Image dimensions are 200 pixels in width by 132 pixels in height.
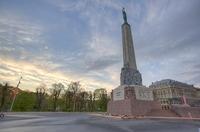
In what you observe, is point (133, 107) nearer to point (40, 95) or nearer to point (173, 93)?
point (40, 95)

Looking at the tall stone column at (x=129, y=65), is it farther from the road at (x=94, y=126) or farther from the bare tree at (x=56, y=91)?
the bare tree at (x=56, y=91)

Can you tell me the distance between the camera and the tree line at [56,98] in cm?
5328

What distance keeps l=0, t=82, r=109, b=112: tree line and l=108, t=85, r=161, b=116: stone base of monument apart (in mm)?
32365

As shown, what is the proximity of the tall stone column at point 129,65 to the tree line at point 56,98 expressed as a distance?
114 feet

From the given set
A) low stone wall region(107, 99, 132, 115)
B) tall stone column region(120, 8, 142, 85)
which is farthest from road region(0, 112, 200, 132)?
tall stone column region(120, 8, 142, 85)

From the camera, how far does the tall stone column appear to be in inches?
1327

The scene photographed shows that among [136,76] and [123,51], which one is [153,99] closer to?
[136,76]

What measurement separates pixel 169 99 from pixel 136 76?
2046 inches

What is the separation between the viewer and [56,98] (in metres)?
62.6

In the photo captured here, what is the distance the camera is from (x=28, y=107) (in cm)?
5738

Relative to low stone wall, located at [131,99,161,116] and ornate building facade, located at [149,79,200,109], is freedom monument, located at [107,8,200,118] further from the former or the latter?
ornate building facade, located at [149,79,200,109]

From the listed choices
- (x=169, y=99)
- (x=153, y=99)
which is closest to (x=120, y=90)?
(x=153, y=99)

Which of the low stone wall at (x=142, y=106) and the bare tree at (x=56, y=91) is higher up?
the bare tree at (x=56, y=91)

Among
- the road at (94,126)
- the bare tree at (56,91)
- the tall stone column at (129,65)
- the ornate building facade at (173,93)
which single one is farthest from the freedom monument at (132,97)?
the ornate building facade at (173,93)
